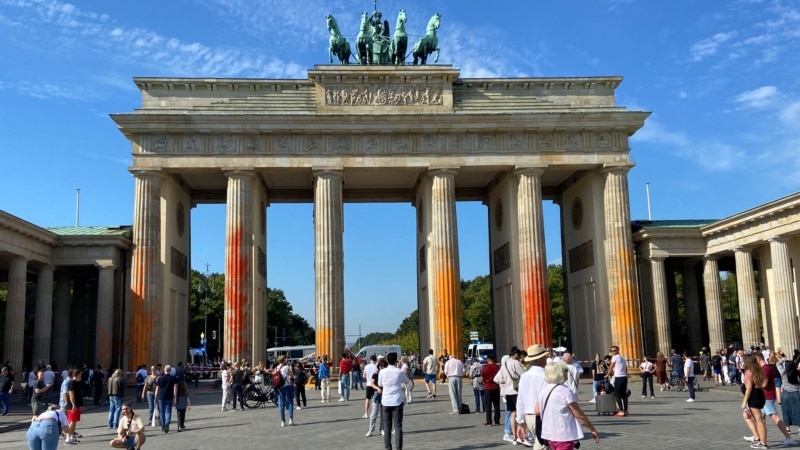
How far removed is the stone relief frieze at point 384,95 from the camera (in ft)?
132

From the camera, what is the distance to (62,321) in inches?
1667

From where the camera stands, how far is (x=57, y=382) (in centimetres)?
3378

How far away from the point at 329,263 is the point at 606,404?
21026 millimetres

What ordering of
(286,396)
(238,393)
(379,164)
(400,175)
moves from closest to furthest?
(286,396) < (238,393) < (379,164) < (400,175)

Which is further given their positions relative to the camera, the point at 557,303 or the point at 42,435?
the point at 557,303

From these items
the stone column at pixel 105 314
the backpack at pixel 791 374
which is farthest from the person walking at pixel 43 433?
the stone column at pixel 105 314

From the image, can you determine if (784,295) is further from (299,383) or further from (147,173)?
(147,173)

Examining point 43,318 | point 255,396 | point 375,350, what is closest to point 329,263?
point 255,396

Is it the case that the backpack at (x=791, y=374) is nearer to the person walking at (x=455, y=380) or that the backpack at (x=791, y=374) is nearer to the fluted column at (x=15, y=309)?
the person walking at (x=455, y=380)

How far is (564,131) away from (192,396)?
24171 mm

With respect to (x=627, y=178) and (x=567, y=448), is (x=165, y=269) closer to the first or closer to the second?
(x=627, y=178)

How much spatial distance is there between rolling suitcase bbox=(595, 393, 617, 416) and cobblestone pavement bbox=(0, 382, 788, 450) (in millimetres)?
331

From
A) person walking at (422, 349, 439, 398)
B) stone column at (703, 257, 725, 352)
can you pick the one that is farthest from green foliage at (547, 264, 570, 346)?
person walking at (422, 349, 439, 398)

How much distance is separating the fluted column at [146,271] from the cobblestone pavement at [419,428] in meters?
9.94
